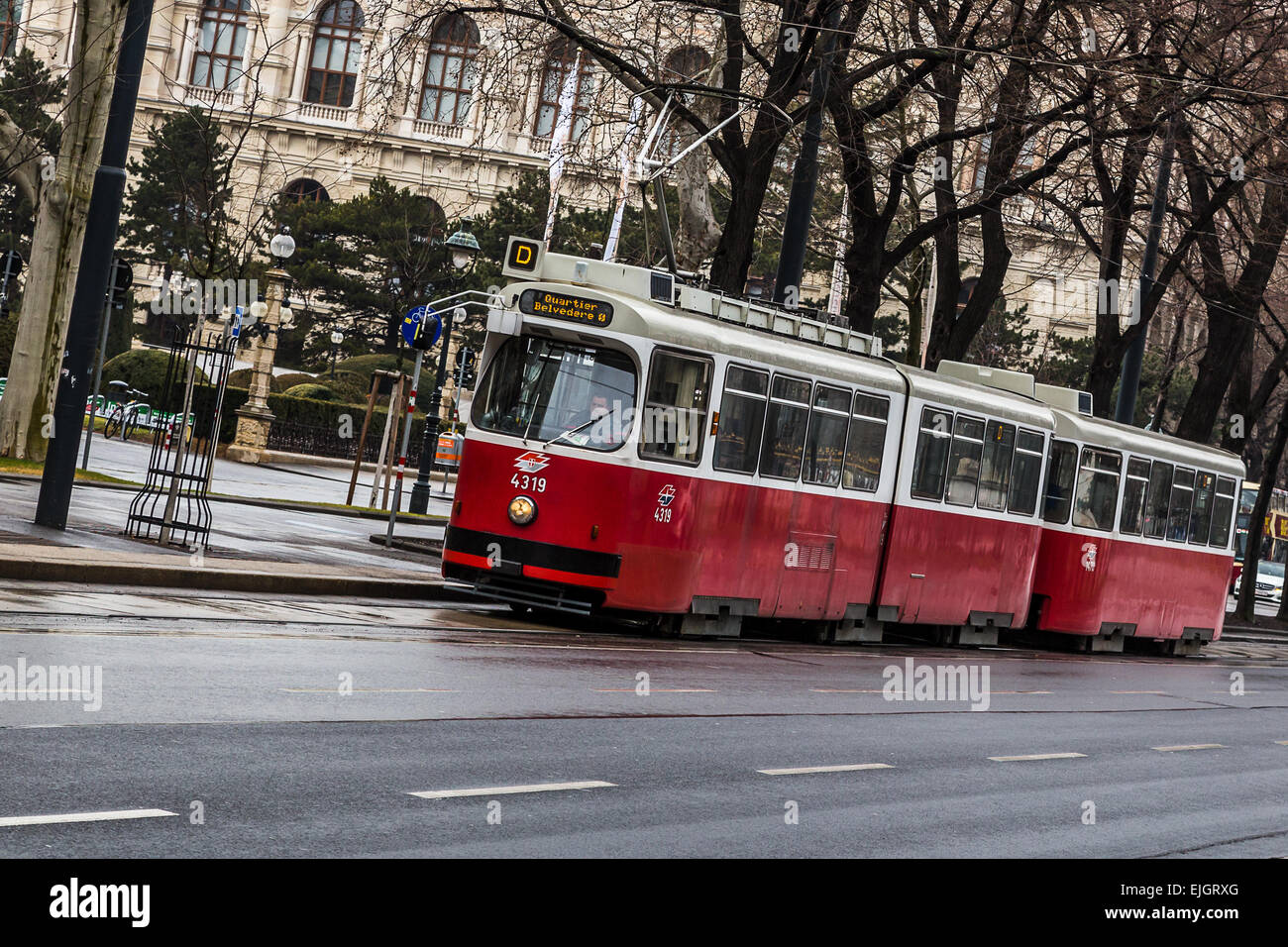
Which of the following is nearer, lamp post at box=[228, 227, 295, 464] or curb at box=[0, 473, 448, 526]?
curb at box=[0, 473, 448, 526]

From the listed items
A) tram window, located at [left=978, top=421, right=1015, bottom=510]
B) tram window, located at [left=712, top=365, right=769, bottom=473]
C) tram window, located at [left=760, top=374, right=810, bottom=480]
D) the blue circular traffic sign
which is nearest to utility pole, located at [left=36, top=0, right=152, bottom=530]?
the blue circular traffic sign

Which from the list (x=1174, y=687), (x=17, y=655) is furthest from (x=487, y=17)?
(x=17, y=655)

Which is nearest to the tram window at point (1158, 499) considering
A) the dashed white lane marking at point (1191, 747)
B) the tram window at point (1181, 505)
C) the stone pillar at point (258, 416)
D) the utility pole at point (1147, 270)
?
the tram window at point (1181, 505)

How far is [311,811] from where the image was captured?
7.34 metres

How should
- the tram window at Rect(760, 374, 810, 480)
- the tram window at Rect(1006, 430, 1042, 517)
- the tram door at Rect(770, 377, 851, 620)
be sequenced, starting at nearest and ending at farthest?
the tram window at Rect(760, 374, 810, 480) → the tram door at Rect(770, 377, 851, 620) → the tram window at Rect(1006, 430, 1042, 517)

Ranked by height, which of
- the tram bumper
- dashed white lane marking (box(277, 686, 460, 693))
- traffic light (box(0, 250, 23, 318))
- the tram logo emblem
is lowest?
dashed white lane marking (box(277, 686, 460, 693))

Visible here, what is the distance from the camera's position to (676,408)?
682 inches

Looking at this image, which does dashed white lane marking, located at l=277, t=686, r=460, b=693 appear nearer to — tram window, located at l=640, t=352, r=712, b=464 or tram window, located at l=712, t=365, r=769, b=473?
tram window, located at l=640, t=352, r=712, b=464

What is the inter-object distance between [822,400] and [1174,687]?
6.65 metres

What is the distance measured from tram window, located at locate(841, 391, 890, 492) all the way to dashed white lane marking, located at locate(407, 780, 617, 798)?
11.2m

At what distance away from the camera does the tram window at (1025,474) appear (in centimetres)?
2350

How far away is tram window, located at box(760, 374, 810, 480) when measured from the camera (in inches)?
726

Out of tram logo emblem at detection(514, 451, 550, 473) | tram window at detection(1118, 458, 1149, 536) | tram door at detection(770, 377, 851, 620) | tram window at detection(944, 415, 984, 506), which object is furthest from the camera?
tram window at detection(1118, 458, 1149, 536)

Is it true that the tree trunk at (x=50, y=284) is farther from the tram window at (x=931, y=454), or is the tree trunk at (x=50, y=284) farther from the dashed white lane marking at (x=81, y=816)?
the dashed white lane marking at (x=81, y=816)
